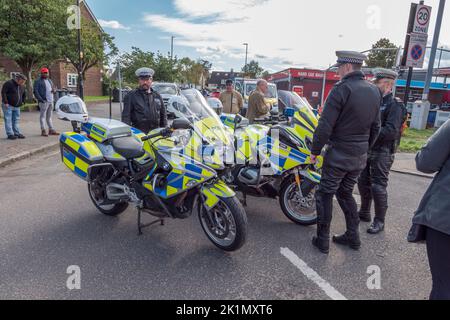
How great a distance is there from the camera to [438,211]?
6.41ft

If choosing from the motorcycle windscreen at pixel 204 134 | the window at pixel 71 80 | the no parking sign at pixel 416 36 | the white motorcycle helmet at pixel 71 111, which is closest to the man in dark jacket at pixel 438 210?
the motorcycle windscreen at pixel 204 134

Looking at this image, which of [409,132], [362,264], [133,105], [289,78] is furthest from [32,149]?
[289,78]

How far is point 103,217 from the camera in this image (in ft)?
14.5

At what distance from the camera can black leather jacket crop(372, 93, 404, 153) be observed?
4.01 m

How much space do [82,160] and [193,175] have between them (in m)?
1.72

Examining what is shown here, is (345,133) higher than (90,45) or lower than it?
lower

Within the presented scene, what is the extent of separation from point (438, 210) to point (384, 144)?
7.67 ft

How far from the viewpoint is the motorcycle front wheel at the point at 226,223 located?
3.23 m

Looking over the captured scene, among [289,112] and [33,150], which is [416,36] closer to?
[289,112]

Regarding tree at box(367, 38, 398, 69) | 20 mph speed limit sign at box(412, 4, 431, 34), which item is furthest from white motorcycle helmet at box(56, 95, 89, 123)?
tree at box(367, 38, 398, 69)

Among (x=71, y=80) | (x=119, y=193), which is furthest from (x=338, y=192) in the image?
(x=71, y=80)

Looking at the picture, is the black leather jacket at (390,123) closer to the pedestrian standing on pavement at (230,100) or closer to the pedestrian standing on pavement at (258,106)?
the pedestrian standing on pavement at (258,106)

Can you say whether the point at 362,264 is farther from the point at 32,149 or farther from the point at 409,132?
the point at 409,132

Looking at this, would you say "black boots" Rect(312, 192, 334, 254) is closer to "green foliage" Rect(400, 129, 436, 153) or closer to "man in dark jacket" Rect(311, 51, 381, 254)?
"man in dark jacket" Rect(311, 51, 381, 254)
